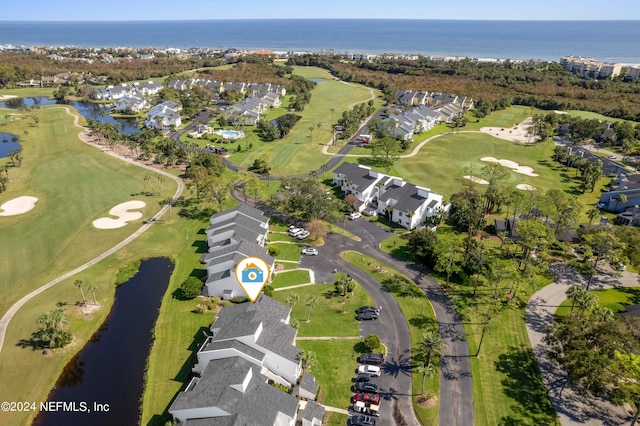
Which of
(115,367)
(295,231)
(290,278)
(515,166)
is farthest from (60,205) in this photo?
(515,166)

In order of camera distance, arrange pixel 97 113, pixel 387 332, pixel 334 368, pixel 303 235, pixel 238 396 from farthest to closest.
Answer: pixel 97 113 → pixel 303 235 → pixel 387 332 → pixel 334 368 → pixel 238 396

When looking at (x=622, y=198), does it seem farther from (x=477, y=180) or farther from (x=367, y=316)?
(x=367, y=316)

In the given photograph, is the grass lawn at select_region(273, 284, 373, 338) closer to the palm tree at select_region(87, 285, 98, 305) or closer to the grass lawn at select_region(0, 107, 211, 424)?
the grass lawn at select_region(0, 107, 211, 424)

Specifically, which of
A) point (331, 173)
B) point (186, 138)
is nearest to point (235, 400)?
point (331, 173)

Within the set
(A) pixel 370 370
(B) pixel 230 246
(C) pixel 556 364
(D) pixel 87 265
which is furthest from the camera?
(D) pixel 87 265

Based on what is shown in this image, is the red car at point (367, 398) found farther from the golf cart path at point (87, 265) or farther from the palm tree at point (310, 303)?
the golf cart path at point (87, 265)

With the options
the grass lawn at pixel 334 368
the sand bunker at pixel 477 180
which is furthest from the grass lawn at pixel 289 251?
the sand bunker at pixel 477 180
